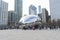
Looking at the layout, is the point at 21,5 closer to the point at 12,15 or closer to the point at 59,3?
the point at 12,15

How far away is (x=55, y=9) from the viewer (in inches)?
3044

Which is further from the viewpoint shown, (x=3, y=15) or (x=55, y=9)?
(x=3, y=15)

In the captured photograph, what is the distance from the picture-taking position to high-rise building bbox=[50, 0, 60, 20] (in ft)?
248

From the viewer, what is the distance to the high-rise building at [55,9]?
7562 centimetres

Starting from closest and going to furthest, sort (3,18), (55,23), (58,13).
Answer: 1. (55,23)
2. (58,13)
3. (3,18)

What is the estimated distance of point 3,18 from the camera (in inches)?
3275

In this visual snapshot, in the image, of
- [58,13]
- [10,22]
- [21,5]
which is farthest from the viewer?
[21,5]

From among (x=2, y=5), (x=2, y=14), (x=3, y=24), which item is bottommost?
(x=3, y=24)

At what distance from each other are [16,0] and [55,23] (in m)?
49.7

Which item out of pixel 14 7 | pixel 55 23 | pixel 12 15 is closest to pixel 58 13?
Answer: pixel 55 23

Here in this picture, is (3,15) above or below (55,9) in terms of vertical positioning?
below

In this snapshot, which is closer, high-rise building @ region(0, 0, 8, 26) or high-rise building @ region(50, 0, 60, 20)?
high-rise building @ region(50, 0, 60, 20)

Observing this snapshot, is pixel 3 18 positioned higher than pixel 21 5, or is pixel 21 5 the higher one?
pixel 21 5

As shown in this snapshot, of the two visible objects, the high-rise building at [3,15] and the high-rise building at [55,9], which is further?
the high-rise building at [3,15]
